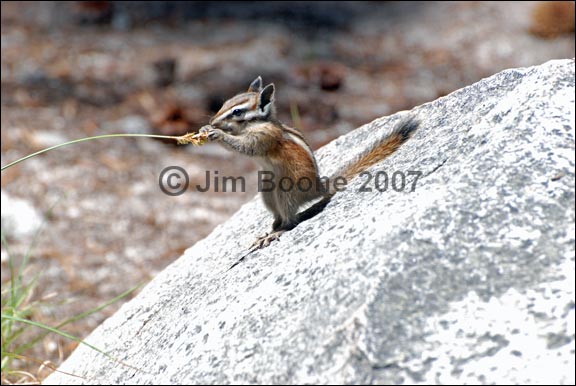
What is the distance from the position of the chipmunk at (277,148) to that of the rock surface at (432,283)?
318 millimetres

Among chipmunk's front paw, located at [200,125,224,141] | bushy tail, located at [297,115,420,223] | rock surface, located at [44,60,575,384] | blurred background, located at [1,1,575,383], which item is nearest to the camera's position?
rock surface, located at [44,60,575,384]

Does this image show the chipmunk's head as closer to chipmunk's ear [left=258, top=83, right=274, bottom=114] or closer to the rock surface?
chipmunk's ear [left=258, top=83, right=274, bottom=114]

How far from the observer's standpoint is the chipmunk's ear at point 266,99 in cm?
313

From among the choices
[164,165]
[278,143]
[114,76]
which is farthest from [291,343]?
[114,76]

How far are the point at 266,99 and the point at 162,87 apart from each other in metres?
4.16

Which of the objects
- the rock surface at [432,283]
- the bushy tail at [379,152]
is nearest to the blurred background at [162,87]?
the bushy tail at [379,152]

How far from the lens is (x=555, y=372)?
1541 mm

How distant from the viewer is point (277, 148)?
10.0 feet

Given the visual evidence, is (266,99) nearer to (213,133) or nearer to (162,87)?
(213,133)

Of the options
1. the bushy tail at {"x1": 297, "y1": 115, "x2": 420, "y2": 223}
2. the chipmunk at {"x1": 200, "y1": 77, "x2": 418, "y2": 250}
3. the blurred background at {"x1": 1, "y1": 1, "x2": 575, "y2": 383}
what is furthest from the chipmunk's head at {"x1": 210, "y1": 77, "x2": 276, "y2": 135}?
the blurred background at {"x1": 1, "y1": 1, "x2": 575, "y2": 383}

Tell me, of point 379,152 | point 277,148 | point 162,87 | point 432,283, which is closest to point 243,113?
point 277,148

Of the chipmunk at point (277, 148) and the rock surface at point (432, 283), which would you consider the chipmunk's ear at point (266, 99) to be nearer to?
the chipmunk at point (277, 148)

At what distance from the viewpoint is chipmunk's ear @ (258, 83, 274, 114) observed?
3133mm

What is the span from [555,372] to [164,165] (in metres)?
4.92
